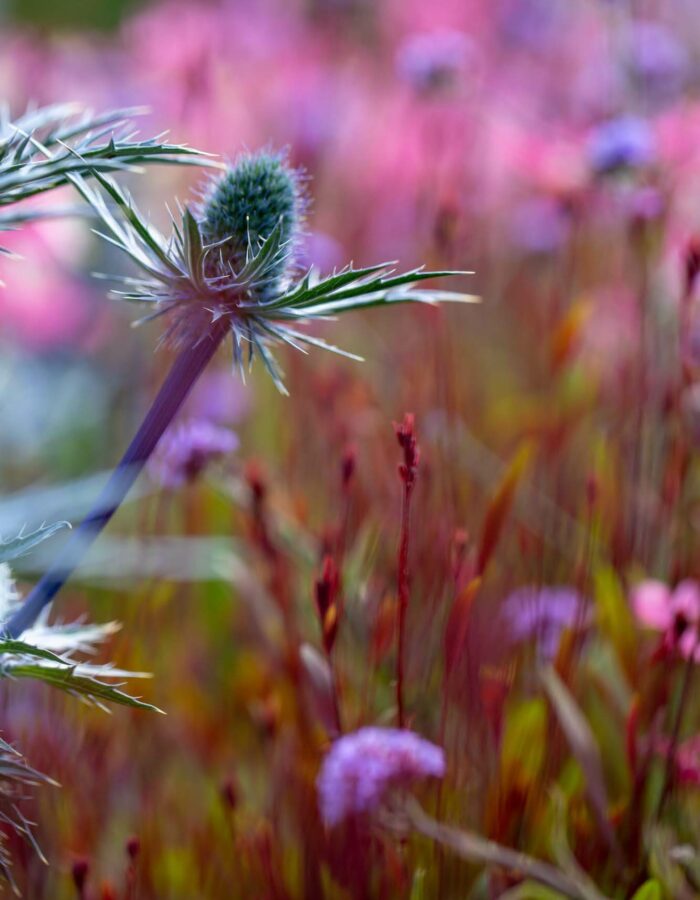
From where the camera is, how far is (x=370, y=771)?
0.52m

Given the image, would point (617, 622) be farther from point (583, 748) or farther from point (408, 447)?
point (408, 447)

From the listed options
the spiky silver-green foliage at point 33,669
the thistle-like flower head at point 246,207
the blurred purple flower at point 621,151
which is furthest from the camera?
the blurred purple flower at point 621,151

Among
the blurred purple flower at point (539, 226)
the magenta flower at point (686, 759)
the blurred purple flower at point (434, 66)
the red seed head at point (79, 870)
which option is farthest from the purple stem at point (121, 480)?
the blurred purple flower at point (434, 66)

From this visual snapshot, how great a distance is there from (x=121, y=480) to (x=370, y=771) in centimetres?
20

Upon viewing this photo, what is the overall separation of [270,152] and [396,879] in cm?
42

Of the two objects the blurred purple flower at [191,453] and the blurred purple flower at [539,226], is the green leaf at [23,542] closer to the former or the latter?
the blurred purple flower at [191,453]

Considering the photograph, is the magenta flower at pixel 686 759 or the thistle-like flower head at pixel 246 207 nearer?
the thistle-like flower head at pixel 246 207

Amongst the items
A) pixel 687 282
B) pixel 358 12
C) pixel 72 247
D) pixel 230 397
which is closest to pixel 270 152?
pixel 687 282

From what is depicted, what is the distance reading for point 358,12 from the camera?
2.38 metres

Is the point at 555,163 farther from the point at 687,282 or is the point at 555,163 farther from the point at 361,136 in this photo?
the point at 361,136

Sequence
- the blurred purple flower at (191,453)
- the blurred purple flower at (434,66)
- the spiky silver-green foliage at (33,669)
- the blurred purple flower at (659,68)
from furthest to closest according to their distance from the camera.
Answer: the blurred purple flower at (659,68)
the blurred purple flower at (434,66)
the blurred purple flower at (191,453)
the spiky silver-green foliage at (33,669)

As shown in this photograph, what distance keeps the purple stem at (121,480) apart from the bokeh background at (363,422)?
150mm

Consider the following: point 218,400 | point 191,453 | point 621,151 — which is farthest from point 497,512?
point 218,400

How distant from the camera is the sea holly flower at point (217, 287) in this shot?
0.44m
